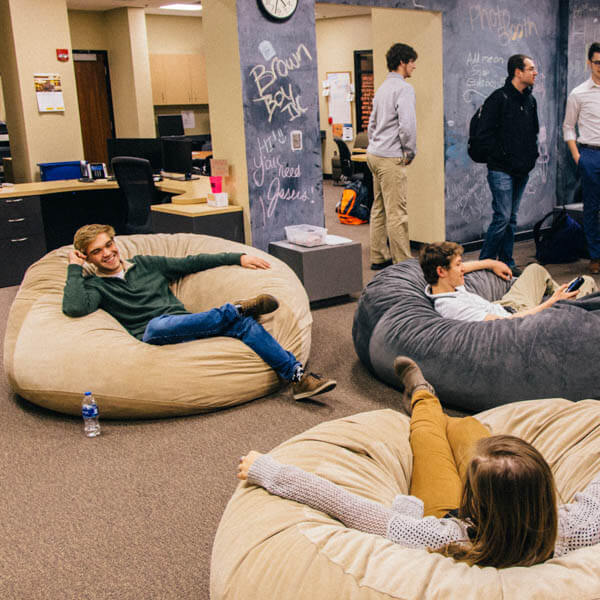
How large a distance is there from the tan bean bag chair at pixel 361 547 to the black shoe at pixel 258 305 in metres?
1.13

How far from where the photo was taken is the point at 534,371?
2.89 metres

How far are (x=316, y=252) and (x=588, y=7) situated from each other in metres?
4.26

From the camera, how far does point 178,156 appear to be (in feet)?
22.4

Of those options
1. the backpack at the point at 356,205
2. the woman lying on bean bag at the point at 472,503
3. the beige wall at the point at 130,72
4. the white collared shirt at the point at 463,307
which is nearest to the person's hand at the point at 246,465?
the woman lying on bean bag at the point at 472,503

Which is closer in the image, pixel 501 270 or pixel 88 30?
pixel 501 270

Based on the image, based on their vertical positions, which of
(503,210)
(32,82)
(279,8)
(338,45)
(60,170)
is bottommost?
(503,210)

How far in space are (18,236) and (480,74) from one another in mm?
4278

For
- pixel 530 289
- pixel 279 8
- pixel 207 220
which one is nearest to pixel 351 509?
pixel 530 289

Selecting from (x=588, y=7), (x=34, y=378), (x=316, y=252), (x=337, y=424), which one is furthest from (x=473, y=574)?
(x=588, y=7)

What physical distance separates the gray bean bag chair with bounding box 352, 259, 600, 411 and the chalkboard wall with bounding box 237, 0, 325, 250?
1.94 m

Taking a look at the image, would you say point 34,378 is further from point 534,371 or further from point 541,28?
point 541,28

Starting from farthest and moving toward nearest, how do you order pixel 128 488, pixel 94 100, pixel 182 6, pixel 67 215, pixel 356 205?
pixel 94 100
pixel 182 6
pixel 356 205
pixel 67 215
pixel 128 488

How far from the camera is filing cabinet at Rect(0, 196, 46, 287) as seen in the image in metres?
5.80

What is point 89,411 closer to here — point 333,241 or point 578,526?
point 578,526
